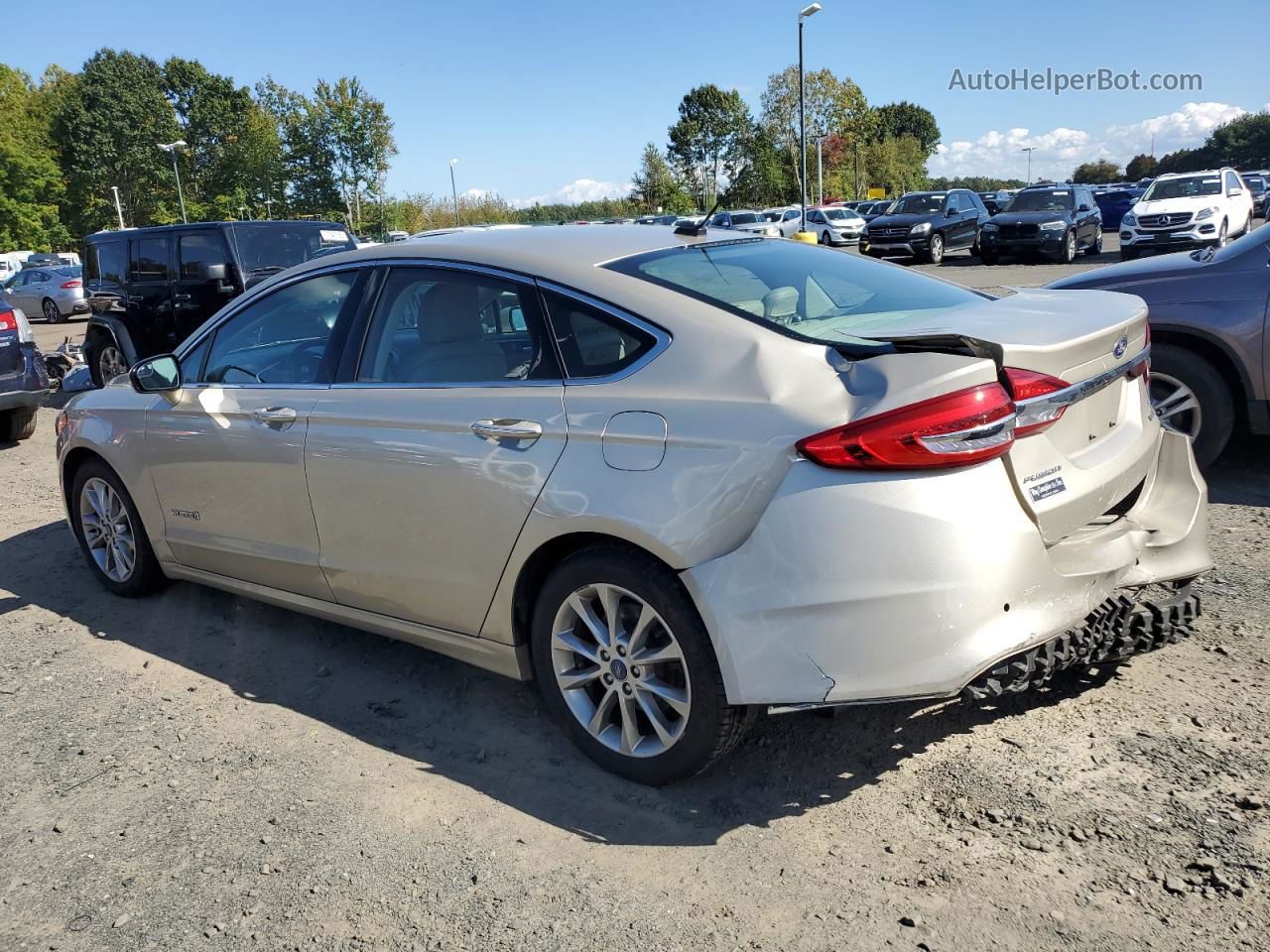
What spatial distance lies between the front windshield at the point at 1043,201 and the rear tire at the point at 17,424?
22.8 meters

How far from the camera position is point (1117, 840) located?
8.46 feet

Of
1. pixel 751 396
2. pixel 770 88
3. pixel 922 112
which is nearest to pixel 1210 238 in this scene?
pixel 751 396

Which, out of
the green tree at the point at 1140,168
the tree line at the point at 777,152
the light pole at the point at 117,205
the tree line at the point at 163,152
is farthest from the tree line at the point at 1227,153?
the light pole at the point at 117,205

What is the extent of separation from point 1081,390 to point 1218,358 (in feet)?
10.7

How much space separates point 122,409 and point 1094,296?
4171mm

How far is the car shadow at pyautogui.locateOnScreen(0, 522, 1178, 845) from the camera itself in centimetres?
295

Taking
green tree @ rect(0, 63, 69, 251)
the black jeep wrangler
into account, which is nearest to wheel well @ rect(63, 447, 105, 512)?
the black jeep wrangler

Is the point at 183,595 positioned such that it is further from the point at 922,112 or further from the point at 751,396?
the point at 922,112

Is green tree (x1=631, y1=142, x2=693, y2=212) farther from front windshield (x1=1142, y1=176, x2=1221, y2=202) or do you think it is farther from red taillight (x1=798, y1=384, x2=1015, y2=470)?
red taillight (x1=798, y1=384, x2=1015, y2=470)

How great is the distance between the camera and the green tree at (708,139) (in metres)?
70.8

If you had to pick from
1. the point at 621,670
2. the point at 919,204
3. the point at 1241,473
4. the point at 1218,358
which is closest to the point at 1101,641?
the point at 621,670

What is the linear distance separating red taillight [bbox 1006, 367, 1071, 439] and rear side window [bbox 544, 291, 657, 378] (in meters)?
0.99

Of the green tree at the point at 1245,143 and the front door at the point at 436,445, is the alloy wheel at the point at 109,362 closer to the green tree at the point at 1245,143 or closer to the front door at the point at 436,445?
the front door at the point at 436,445

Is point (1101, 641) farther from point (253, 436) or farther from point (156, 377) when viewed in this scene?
point (156, 377)
